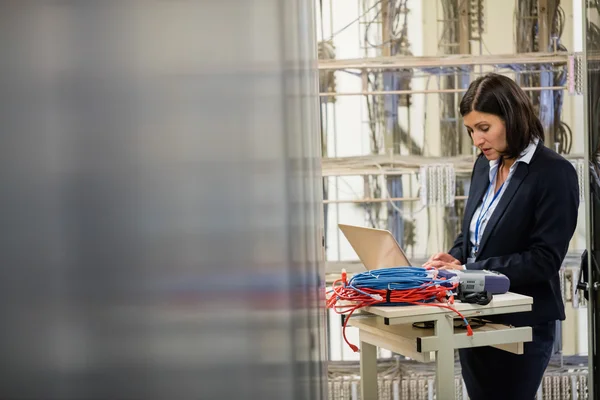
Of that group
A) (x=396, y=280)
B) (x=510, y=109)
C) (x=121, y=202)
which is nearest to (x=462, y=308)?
(x=396, y=280)

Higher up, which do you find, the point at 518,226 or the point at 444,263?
the point at 518,226

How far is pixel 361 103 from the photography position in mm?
3900

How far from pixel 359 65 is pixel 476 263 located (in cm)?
193

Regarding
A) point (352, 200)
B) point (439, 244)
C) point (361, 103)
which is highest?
point (361, 103)

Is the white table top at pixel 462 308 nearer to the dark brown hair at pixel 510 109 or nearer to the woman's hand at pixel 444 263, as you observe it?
the woman's hand at pixel 444 263

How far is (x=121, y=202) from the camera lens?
0.16m

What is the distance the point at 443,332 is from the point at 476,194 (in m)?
0.62

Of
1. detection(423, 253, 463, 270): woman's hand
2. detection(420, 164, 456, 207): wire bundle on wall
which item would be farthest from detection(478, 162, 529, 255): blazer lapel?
detection(420, 164, 456, 207): wire bundle on wall

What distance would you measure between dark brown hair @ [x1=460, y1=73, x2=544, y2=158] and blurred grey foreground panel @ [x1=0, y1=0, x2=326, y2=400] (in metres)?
2.02

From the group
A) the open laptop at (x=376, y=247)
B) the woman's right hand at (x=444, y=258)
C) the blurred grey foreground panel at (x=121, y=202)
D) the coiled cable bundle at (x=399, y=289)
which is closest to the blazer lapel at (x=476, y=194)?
the woman's right hand at (x=444, y=258)

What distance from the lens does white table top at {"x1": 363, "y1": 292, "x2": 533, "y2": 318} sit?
5.95ft

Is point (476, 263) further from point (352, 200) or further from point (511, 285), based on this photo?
point (352, 200)

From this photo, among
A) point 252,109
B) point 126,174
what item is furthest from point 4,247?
point 252,109

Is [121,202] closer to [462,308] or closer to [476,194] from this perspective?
[462,308]
